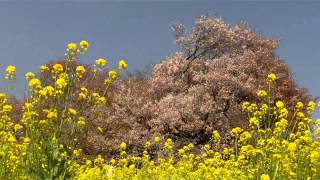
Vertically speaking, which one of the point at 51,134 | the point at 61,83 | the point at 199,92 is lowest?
the point at 51,134

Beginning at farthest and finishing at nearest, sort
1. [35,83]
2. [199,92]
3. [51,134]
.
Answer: [199,92]
[35,83]
[51,134]

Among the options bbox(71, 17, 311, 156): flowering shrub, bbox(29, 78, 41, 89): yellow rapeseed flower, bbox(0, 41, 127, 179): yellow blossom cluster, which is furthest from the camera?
bbox(71, 17, 311, 156): flowering shrub

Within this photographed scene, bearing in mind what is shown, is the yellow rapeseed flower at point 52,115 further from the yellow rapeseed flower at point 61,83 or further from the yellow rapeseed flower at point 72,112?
the yellow rapeseed flower at point 61,83

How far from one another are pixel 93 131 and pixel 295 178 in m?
19.6

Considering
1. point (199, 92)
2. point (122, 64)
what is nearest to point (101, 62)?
point (122, 64)

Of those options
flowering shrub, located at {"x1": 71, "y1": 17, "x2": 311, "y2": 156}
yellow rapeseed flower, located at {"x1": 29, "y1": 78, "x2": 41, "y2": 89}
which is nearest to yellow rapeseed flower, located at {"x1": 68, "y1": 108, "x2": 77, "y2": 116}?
yellow rapeseed flower, located at {"x1": 29, "y1": 78, "x2": 41, "y2": 89}

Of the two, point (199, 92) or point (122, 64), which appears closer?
point (122, 64)

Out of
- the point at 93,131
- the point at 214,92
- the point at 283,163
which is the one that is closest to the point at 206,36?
the point at 214,92

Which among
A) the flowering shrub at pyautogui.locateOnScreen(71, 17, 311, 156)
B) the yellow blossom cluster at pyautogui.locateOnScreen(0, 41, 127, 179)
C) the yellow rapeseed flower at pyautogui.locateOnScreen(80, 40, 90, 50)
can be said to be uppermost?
the flowering shrub at pyautogui.locateOnScreen(71, 17, 311, 156)

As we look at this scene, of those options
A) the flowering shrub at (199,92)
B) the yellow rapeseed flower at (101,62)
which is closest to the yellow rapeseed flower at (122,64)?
the yellow rapeseed flower at (101,62)

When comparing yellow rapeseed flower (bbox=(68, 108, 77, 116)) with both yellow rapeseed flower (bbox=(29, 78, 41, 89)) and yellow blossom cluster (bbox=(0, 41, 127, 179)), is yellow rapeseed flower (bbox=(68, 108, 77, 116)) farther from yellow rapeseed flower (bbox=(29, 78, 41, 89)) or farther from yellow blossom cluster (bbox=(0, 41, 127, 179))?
yellow rapeseed flower (bbox=(29, 78, 41, 89))

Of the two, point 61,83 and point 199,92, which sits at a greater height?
point 199,92

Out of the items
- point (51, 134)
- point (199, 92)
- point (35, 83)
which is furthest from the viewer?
point (199, 92)

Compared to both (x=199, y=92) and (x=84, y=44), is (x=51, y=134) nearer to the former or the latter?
(x=84, y=44)
